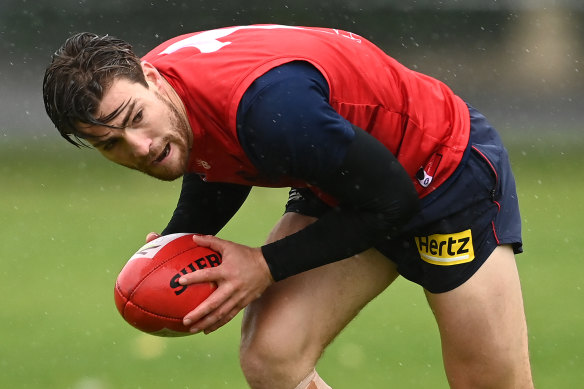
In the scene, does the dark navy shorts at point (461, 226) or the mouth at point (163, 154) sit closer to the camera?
the mouth at point (163, 154)

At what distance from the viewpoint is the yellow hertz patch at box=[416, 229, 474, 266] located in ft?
12.1

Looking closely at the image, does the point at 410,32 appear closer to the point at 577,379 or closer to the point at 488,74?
the point at 488,74

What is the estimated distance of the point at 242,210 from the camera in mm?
10141

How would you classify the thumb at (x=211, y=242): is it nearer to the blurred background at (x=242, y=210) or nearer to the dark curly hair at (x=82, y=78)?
the dark curly hair at (x=82, y=78)

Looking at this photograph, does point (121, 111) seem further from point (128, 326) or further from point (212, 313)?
point (128, 326)

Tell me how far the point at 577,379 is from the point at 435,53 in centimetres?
979

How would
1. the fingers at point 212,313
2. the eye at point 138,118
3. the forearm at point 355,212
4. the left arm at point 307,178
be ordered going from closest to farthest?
the left arm at point 307,178 → the forearm at point 355,212 → the eye at point 138,118 → the fingers at point 212,313

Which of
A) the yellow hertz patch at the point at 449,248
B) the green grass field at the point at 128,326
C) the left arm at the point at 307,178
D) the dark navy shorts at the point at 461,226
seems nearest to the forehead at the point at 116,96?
the left arm at the point at 307,178

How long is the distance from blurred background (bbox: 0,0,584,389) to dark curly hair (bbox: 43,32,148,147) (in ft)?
7.84

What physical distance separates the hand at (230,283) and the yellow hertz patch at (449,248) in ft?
2.13

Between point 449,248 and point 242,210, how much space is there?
6.53 meters

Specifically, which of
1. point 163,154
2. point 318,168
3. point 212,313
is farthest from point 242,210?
point 318,168

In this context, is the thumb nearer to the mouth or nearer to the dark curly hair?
the mouth

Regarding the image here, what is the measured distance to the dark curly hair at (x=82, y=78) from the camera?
3.22 m
